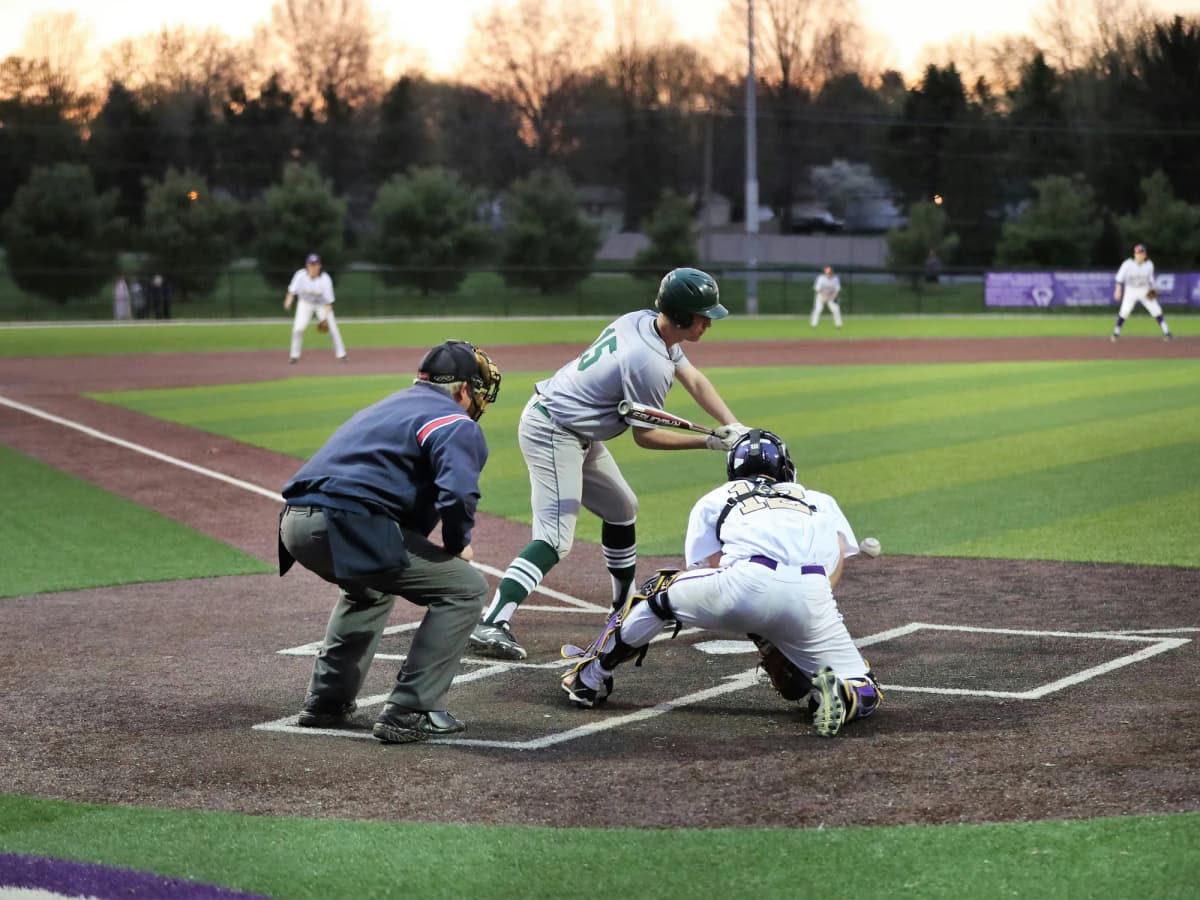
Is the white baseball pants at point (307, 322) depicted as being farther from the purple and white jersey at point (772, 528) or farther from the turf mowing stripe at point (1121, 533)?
the purple and white jersey at point (772, 528)

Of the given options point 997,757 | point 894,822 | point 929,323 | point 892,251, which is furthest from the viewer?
point 892,251

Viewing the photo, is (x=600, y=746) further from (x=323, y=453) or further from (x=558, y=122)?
(x=558, y=122)

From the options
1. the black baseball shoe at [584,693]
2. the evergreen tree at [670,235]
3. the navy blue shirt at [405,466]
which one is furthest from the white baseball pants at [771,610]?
the evergreen tree at [670,235]

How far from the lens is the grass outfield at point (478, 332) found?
121ft

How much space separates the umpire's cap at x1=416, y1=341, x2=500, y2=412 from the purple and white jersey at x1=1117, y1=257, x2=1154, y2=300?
28549mm

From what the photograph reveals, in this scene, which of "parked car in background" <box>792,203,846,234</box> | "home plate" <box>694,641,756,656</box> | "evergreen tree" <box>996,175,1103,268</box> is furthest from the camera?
"parked car in background" <box>792,203,846,234</box>

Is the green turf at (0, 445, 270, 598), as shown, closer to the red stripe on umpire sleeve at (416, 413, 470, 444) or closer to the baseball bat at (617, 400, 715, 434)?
the baseball bat at (617, 400, 715, 434)

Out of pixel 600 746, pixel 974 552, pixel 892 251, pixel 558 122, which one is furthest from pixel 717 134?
pixel 600 746

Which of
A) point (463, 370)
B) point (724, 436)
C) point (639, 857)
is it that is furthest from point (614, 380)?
point (639, 857)

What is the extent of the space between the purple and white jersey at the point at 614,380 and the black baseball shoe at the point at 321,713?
7.04ft

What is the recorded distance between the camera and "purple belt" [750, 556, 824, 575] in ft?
21.1

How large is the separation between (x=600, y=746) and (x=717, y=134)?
75932 millimetres

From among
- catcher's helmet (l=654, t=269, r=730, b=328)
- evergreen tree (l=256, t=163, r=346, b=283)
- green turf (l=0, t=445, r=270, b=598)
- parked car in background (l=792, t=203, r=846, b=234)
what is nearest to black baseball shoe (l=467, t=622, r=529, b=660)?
catcher's helmet (l=654, t=269, r=730, b=328)

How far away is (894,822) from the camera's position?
16.8ft
